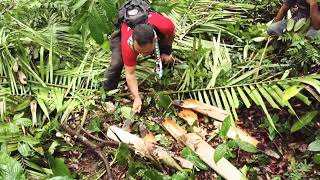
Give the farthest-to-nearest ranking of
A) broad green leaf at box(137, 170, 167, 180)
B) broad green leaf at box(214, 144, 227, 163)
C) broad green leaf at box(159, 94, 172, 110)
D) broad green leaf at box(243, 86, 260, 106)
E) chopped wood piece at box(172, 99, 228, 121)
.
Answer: broad green leaf at box(159, 94, 172, 110), chopped wood piece at box(172, 99, 228, 121), broad green leaf at box(243, 86, 260, 106), broad green leaf at box(214, 144, 227, 163), broad green leaf at box(137, 170, 167, 180)

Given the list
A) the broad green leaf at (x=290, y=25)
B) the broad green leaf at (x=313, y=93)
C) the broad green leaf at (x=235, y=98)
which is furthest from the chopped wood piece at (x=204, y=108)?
the broad green leaf at (x=290, y=25)

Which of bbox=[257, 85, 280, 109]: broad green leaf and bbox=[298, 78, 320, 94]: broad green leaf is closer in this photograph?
bbox=[298, 78, 320, 94]: broad green leaf

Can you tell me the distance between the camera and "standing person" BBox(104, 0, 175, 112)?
3363 mm

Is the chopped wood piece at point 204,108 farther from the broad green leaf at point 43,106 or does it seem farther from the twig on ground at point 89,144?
the broad green leaf at point 43,106

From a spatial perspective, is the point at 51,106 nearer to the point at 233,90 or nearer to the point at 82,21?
the point at 82,21

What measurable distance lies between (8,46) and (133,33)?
1.30 m

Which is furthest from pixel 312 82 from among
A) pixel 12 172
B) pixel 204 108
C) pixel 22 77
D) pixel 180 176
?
pixel 22 77

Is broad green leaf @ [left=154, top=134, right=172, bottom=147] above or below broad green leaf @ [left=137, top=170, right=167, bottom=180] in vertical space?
below

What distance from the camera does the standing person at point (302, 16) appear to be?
3693mm

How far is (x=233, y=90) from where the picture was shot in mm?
3684

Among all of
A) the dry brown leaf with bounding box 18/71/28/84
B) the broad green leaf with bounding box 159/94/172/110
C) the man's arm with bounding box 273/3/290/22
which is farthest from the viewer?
the man's arm with bounding box 273/3/290/22

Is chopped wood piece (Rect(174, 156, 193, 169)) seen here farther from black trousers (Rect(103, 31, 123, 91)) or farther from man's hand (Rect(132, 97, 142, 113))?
black trousers (Rect(103, 31, 123, 91))

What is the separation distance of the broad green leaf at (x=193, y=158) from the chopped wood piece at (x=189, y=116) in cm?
40

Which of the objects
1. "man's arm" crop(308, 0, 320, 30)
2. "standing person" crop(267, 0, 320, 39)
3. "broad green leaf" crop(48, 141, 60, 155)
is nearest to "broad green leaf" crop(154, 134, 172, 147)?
"broad green leaf" crop(48, 141, 60, 155)
